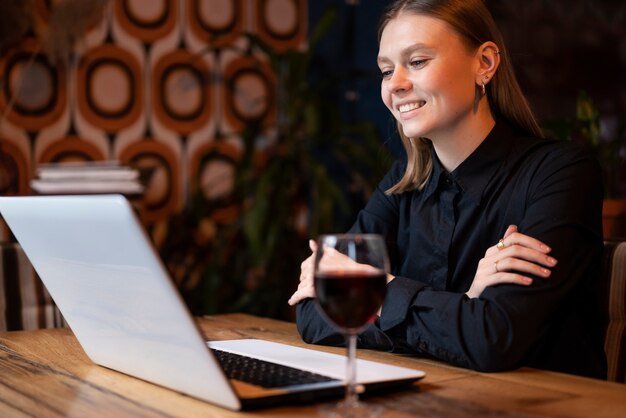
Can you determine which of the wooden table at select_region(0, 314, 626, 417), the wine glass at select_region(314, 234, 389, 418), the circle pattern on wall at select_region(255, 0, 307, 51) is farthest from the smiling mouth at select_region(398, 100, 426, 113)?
Answer: the circle pattern on wall at select_region(255, 0, 307, 51)

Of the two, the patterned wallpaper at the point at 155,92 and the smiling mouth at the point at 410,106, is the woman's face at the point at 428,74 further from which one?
the patterned wallpaper at the point at 155,92

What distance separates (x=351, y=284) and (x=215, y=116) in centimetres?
303

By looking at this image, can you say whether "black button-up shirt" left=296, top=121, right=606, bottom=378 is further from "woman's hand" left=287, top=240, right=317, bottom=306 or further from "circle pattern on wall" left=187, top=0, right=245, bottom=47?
"circle pattern on wall" left=187, top=0, right=245, bottom=47

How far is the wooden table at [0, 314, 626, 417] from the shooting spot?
0.97 metres

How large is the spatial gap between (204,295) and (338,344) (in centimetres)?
210

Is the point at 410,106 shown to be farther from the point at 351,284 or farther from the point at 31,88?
the point at 31,88

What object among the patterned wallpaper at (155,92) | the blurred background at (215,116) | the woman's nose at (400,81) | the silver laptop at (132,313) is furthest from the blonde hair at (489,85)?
the patterned wallpaper at (155,92)

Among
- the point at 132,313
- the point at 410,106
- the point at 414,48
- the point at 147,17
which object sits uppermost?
the point at 147,17

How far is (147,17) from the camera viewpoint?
12.0 ft

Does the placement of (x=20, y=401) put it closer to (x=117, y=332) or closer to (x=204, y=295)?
(x=117, y=332)

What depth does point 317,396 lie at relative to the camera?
1000 mm

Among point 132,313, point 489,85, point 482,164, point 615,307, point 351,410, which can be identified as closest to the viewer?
point 351,410

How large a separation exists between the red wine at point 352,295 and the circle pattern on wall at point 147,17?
2.93 metres

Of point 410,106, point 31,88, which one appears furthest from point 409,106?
point 31,88
